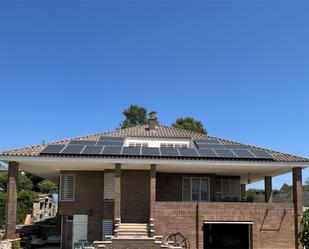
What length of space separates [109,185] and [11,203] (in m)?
6.20

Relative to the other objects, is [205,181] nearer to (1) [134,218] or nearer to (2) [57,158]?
(1) [134,218]

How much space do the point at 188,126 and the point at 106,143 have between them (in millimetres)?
37313

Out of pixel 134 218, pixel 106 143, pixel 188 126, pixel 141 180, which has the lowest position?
pixel 134 218

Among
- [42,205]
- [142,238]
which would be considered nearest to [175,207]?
[142,238]

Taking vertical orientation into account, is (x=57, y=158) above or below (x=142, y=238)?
above

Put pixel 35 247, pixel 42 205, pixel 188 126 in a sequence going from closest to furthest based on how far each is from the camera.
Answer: pixel 35 247, pixel 42 205, pixel 188 126

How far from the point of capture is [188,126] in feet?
217

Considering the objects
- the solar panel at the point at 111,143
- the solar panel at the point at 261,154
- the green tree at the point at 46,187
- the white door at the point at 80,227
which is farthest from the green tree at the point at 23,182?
the solar panel at the point at 261,154

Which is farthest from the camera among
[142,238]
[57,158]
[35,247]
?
[35,247]

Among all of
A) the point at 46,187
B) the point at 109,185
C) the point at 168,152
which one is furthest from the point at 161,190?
the point at 46,187

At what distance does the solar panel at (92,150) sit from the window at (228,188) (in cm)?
939

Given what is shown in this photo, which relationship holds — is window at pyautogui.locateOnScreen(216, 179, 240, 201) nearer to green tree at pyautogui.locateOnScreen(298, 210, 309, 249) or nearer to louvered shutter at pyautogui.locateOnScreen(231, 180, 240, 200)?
louvered shutter at pyautogui.locateOnScreen(231, 180, 240, 200)

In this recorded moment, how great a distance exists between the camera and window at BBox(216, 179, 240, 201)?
32.8 meters

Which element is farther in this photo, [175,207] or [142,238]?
[175,207]
